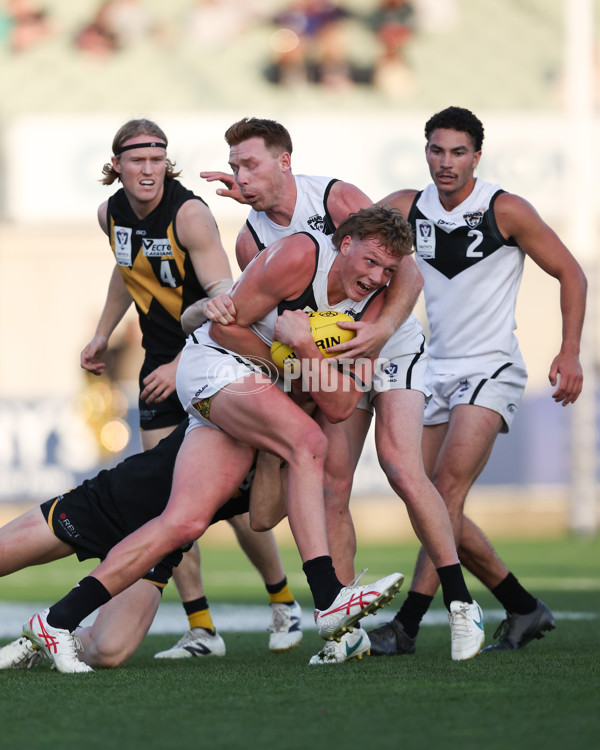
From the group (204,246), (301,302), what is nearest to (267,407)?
(301,302)

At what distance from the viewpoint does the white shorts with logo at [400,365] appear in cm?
512

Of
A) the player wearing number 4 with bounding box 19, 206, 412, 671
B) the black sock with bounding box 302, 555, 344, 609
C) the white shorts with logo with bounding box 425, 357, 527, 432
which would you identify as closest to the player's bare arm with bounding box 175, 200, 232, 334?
the player wearing number 4 with bounding box 19, 206, 412, 671

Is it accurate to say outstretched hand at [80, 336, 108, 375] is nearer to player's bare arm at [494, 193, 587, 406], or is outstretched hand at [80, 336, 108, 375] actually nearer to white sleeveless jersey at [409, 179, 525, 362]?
white sleeveless jersey at [409, 179, 525, 362]

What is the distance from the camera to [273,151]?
5.16 meters

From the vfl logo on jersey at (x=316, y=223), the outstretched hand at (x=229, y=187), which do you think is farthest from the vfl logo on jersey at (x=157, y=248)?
the vfl logo on jersey at (x=316, y=223)

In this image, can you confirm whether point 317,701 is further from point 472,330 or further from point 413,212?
point 413,212

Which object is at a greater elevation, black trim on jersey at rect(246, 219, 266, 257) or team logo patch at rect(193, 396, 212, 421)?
black trim on jersey at rect(246, 219, 266, 257)

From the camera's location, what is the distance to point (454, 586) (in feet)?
16.2

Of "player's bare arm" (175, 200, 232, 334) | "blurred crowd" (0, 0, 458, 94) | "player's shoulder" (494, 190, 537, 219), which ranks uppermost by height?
"blurred crowd" (0, 0, 458, 94)

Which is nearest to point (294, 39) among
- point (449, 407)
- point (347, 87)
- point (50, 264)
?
point (347, 87)

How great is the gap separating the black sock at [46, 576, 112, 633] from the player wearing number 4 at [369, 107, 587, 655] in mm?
1296

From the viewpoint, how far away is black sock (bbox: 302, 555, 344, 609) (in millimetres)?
4496

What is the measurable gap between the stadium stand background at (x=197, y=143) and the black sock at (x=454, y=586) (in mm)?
8982

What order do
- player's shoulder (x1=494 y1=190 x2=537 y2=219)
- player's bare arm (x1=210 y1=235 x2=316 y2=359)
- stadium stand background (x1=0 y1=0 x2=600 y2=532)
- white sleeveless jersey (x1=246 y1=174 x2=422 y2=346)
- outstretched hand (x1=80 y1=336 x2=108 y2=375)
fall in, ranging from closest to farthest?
1. player's bare arm (x1=210 y1=235 x2=316 y2=359)
2. white sleeveless jersey (x1=246 y1=174 x2=422 y2=346)
3. player's shoulder (x1=494 y1=190 x2=537 y2=219)
4. outstretched hand (x1=80 y1=336 x2=108 y2=375)
5. stadium stand background (x1=0 y1=0 x2=600 y2=532)
